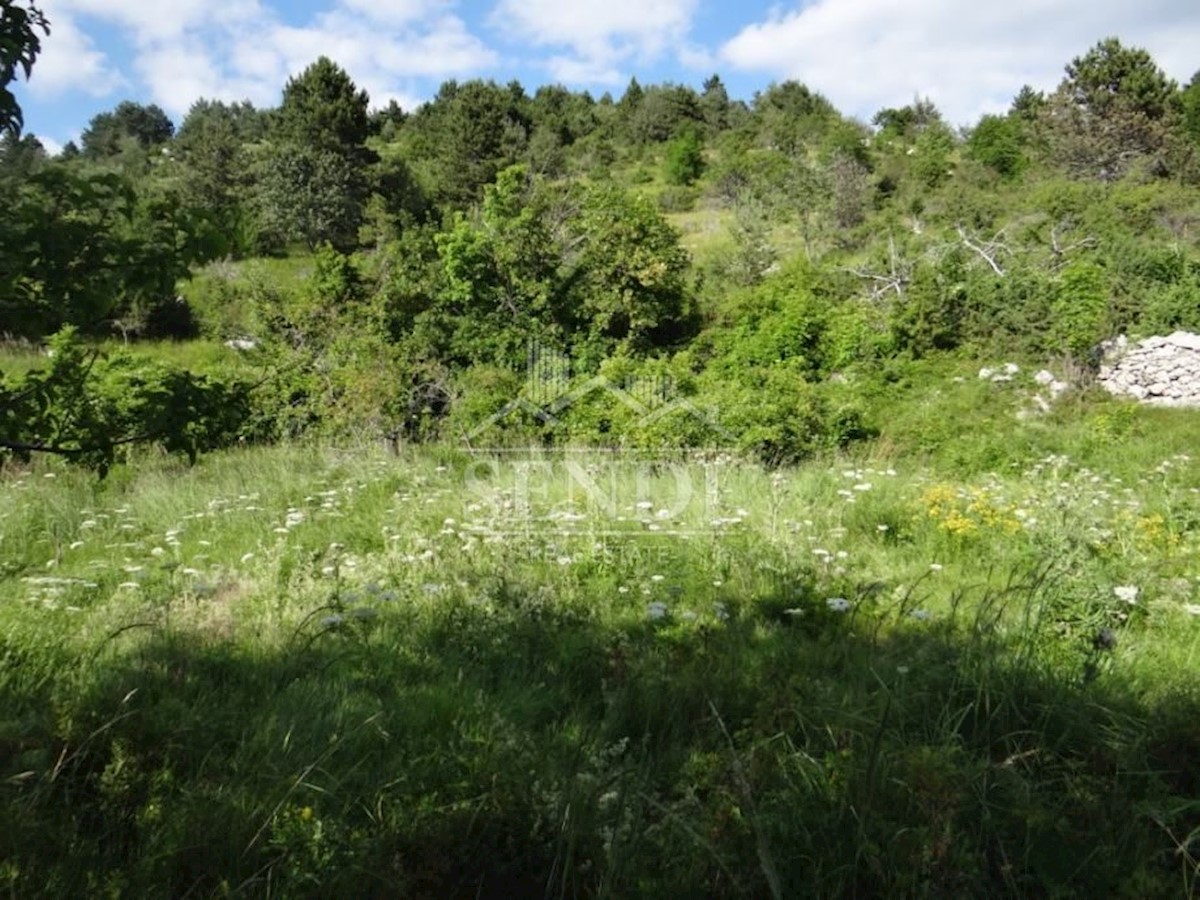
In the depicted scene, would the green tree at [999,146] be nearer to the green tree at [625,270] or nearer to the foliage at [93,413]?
the green tree at [625,270]

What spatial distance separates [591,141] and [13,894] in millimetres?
31831

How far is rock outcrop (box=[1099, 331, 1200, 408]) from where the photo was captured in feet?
34.8

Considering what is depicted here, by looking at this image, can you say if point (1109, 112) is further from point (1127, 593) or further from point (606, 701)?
point (606, 701)

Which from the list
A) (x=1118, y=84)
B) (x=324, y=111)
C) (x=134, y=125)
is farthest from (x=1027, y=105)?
(x=134, y=125)

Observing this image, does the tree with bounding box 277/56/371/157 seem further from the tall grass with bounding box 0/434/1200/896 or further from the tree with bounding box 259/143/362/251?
the tall grass with bounding box 0/434/1200/896

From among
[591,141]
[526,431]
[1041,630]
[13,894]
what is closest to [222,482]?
[526,431]

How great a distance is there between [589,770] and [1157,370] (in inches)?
469

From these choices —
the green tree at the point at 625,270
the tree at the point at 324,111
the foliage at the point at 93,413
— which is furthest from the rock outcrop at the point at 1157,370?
the tree at the point at 324,111

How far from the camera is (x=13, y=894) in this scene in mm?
1557

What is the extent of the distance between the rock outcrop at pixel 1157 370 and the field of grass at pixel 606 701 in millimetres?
6676

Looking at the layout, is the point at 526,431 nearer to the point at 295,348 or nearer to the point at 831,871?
the point at 295,348

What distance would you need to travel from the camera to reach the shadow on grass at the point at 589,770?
1.76 meters

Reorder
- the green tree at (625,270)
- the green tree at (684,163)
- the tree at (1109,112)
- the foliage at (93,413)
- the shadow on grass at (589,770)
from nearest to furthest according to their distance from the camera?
the shadow on grass at (589,770) < the foliage at (93,413) < the green tree at (625,270) < the tree at (1109,112) < the green tree at (684,163)

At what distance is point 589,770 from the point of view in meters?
2.20
